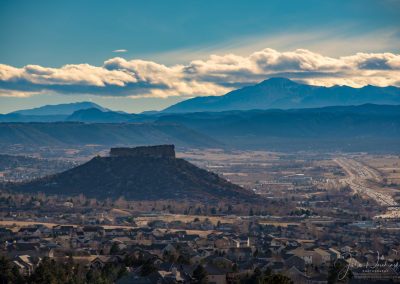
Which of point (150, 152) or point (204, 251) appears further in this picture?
point (150, 152)

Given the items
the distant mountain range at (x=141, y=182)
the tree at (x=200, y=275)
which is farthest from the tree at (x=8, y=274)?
the distant mountain range at (x=141, y=182)

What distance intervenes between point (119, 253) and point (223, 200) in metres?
72.9

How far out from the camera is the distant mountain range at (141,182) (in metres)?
166

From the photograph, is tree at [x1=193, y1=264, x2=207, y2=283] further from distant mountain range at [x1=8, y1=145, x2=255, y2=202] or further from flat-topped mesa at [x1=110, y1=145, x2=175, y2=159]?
flat-topped mesa at [x1=110, y1=145, x2=175, y2=159]

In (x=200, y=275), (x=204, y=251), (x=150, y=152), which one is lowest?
(x=204, y=251)

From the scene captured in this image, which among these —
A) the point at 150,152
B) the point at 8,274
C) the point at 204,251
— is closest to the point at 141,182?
the point at 150,152

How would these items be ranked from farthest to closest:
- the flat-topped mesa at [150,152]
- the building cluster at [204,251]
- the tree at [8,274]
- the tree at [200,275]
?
the flat-topped mesa at [150,152] → the building cluster at [204,251] → the tree at [200,275] → the tree at [8,274]

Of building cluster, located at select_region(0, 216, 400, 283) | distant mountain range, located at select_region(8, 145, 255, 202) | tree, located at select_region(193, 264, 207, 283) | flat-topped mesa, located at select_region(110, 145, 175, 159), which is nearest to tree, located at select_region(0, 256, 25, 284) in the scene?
building cluster, located at select_region(0, 216, 400, 283)

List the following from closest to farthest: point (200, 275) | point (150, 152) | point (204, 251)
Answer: point (200, 275)
point (204, 251)
point (150, 152)

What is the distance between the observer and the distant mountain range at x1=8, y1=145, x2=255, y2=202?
166000 millimetres

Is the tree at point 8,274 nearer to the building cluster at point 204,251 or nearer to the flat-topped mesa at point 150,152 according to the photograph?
the building cluster at point 204,251

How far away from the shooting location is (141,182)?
554 ft

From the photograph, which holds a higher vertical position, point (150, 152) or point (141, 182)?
point (150, 152)

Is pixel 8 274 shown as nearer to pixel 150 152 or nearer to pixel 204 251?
pixel 204 251
